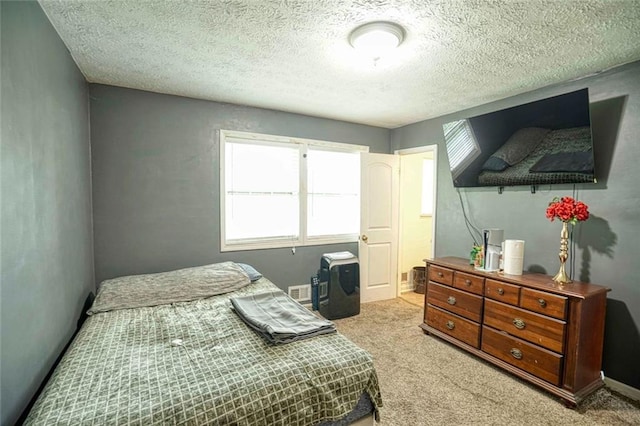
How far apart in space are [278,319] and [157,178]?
2116mm

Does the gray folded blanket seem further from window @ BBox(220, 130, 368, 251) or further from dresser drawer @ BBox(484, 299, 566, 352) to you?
dresser drawer @ BBox(484, 299, 566, 352)

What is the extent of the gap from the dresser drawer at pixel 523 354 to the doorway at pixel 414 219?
199cm

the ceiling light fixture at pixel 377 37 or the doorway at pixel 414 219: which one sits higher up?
the ceiling light fixture at pixel 377 37

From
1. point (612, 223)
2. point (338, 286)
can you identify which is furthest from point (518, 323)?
point (338, 286)

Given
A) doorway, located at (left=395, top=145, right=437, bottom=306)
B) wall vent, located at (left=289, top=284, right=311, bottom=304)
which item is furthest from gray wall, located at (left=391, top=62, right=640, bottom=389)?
wall vent, located at (left=289, top=284, right=311, bottom=304)

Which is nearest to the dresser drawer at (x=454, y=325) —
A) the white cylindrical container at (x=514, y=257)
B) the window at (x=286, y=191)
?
the white cylindrical container at (x=514, y=257)

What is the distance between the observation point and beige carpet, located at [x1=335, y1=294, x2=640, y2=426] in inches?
78.6

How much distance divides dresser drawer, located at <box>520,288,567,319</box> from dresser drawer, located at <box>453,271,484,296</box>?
14.3 inches

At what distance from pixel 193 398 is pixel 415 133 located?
3.98 m

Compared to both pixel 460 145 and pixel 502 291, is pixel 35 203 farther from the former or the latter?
pixel 460 145

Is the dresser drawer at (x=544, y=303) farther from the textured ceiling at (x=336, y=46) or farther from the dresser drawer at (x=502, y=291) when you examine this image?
the textured ceiling at (x=336, y=46)

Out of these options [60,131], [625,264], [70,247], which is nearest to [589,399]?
[625,264]

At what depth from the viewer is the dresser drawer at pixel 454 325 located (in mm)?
2771

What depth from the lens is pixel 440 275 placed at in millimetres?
3125
